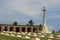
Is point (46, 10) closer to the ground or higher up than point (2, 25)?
higher up

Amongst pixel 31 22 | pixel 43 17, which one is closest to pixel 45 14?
pixel 43 17

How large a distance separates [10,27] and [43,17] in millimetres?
17385

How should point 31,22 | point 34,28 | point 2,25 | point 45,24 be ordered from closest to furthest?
point 45,24, point 2,25, point 34,28, point 31,22

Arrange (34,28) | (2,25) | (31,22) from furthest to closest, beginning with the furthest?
(31,22), (34,28), (2,25)

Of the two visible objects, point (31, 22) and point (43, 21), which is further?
point (31, 22)

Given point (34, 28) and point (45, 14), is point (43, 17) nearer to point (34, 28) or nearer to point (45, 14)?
point (45, 14)

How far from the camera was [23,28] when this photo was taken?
201 ft

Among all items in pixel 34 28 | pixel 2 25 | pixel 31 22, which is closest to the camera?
pixel 2 25

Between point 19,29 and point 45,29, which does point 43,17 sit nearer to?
point 45,29

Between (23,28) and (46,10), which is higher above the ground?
(46,10)

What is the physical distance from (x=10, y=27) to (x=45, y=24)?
1801 centimetres

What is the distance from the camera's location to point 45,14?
43656 millimetres

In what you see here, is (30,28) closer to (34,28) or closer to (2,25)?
(34,28)

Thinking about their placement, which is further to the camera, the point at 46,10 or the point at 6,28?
the point at 6,28
